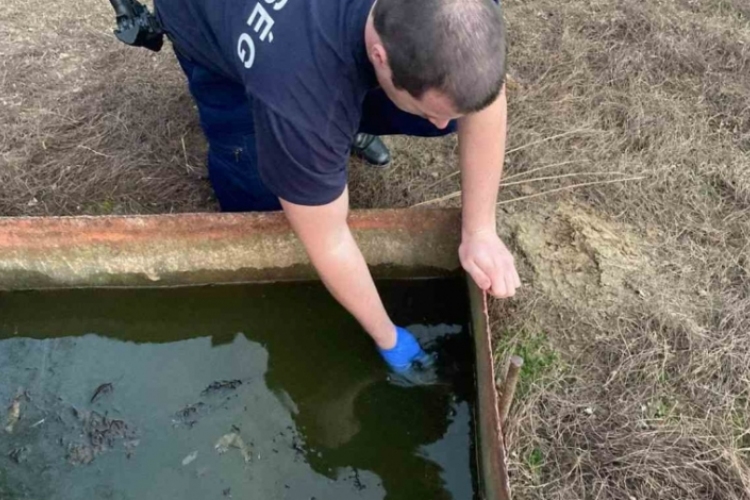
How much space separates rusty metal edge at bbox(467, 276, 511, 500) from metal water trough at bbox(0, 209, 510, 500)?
29 mm

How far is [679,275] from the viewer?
2471 millimetres

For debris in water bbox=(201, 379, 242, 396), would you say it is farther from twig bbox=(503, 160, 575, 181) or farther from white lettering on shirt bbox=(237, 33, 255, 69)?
twig bbox=(503, 160, 575, 181)

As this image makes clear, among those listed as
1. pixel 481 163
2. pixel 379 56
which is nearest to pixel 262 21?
pixel 379 56

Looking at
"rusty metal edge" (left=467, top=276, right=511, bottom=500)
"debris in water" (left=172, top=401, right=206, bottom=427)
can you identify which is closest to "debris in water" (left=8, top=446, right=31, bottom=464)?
"debris in water" (left=172, top=401, right=206, bottom=427)

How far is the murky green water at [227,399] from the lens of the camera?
211 cm

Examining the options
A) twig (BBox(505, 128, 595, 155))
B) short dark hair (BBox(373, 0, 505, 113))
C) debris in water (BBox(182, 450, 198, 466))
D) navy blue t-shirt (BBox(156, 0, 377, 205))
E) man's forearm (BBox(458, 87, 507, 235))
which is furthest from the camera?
twig (BBox(505, 128, 595, 155))

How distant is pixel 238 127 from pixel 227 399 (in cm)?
89

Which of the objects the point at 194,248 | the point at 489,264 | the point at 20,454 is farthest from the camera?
the point at 194,248

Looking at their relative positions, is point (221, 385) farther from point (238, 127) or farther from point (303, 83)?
point (303, 83)

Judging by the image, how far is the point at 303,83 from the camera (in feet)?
5.35

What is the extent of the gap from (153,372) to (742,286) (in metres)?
2.01

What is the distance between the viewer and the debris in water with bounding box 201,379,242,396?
2303 mm

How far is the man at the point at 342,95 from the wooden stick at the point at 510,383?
29cm

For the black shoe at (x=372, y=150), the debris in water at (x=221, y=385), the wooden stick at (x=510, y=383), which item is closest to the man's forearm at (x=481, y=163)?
the wooden stick at (x=510, y=383)
